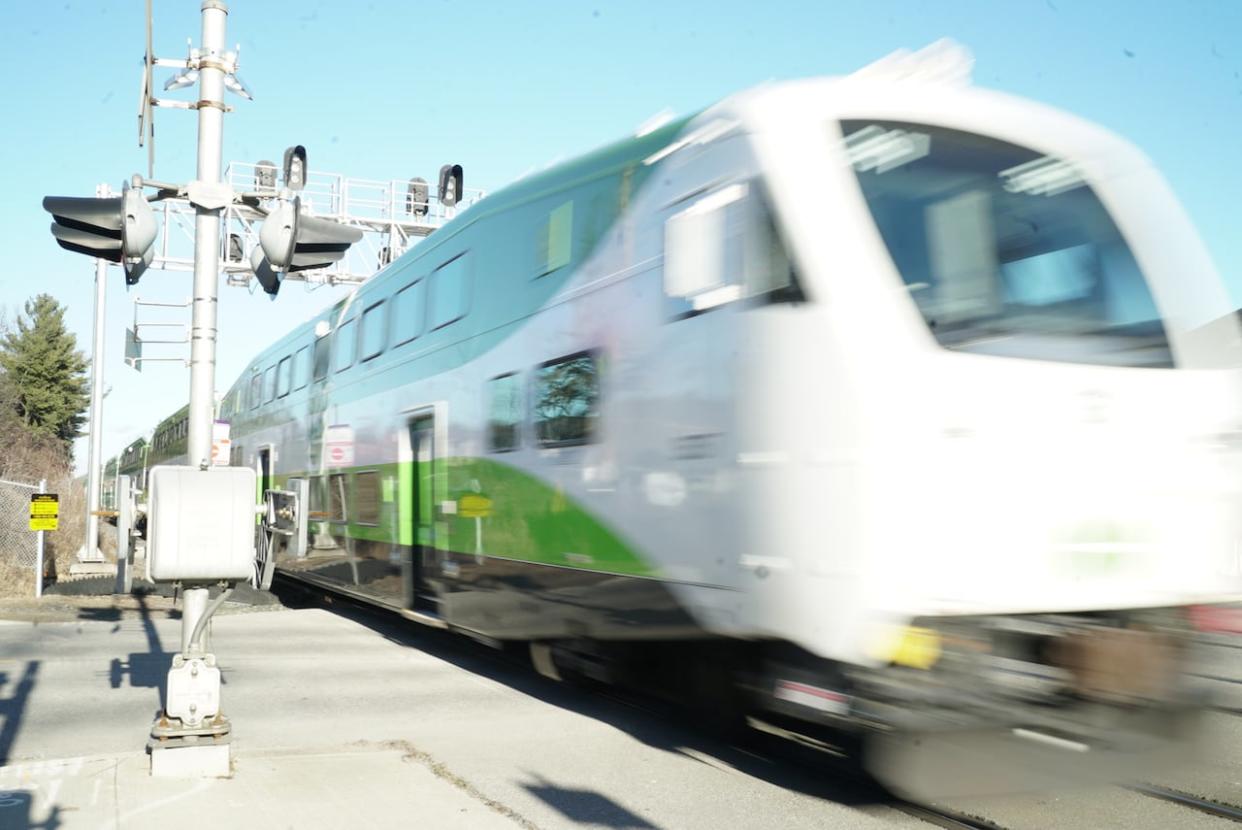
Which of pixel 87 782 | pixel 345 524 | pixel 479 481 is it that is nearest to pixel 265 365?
pixel 345 524

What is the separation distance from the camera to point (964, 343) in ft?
16.5

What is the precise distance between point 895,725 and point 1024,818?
1188 mm

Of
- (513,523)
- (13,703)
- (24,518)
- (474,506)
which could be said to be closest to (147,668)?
(13,703)

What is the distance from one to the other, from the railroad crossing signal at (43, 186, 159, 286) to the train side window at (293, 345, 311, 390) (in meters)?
7.90

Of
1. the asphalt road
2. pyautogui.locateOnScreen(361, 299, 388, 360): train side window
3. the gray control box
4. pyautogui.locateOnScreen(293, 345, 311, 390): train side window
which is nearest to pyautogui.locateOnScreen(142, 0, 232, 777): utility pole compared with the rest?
the gray control box

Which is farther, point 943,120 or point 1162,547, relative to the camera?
point 943,120

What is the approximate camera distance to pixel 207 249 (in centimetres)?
657

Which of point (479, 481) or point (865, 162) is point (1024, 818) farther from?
point (479, 481)

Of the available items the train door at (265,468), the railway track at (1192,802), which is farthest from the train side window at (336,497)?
the railway track at (1192,802)

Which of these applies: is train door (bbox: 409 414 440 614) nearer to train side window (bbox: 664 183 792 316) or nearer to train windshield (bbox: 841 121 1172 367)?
train side window (bbox: 664 183 792 316)

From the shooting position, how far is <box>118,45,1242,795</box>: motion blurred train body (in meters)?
4.83

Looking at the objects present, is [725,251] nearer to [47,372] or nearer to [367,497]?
[367,497]

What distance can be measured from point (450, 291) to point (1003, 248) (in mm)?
5166

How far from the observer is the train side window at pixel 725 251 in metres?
5.37
